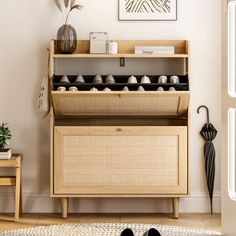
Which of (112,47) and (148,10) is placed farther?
(148,10)

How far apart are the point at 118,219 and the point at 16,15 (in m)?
1.93

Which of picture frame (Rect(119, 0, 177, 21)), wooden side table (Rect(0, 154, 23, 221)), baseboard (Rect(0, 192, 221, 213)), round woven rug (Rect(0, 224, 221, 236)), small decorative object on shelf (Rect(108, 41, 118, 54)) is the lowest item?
baseboard (Rect(0, 192, 221, 213))

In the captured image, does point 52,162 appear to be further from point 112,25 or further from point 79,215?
point 112,25

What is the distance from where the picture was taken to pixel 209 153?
5480 mm

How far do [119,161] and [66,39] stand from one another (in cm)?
108

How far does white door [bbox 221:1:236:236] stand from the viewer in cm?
266

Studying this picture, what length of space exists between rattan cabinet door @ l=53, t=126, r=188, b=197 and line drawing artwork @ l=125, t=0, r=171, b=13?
3.37ft

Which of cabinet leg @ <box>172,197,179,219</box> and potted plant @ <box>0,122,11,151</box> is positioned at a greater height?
potted plant @ <box>0,122,11,151</box>

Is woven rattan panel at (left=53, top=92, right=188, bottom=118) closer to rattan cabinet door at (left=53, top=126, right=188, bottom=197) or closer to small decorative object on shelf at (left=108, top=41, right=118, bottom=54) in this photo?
rattan cabinet door at (left=53, top=126, right=188, bottom=197)

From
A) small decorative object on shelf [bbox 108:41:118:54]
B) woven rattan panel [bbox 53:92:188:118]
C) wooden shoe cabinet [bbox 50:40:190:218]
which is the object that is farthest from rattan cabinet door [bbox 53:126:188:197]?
small decorative object on shelf [bbox 108:41:118:54]

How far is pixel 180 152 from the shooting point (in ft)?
17.1

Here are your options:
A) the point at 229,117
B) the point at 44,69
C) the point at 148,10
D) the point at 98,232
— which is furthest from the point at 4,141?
the point at 229,117

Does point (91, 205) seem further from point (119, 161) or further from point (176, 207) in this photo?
point (176, 207)

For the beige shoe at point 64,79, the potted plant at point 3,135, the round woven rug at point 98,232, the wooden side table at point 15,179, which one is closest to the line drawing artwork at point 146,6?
the beige shoe at point 64,79
